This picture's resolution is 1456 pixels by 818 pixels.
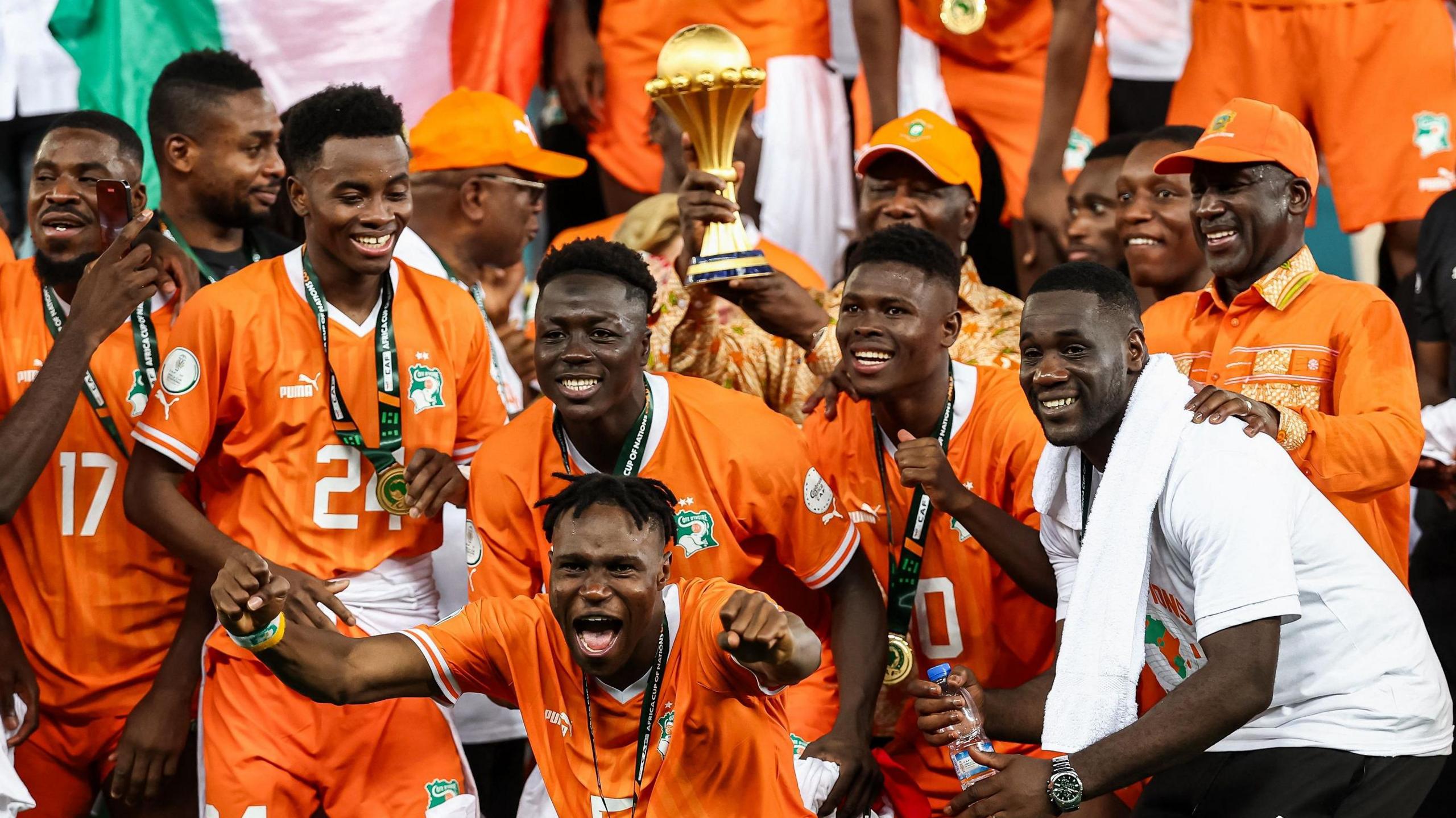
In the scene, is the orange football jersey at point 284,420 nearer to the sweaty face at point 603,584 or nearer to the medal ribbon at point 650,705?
the sweaty face at point 603,584

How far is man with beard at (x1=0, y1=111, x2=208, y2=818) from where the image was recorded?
5176mm

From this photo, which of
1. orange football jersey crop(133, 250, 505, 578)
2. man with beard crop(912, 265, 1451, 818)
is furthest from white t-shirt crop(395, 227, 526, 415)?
man with beard crop(912, 265, 1451, 818)

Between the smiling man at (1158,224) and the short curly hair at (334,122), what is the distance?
96.2 inches

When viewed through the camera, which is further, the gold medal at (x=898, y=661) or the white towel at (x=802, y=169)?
the white towel at (x=802, y=169)

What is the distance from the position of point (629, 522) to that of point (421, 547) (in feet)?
3.83

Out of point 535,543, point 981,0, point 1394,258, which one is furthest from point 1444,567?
point 535,543

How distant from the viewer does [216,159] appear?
589 centimetres

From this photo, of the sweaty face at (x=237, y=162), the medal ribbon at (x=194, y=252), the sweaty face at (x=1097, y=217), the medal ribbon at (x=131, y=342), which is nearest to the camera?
the medal ribbon at (x=131, y=342)

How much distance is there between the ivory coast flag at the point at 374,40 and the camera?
7.68 m

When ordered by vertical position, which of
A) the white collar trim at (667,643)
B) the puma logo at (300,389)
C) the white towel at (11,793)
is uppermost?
the puma logo at (300,389)

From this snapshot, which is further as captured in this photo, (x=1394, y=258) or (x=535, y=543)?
(x=1394, y=258)

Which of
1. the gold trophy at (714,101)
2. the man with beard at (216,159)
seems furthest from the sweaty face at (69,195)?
the gold trophy at (714,101)

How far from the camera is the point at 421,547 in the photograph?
17.2ft

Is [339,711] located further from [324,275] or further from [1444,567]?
[1444,567]
